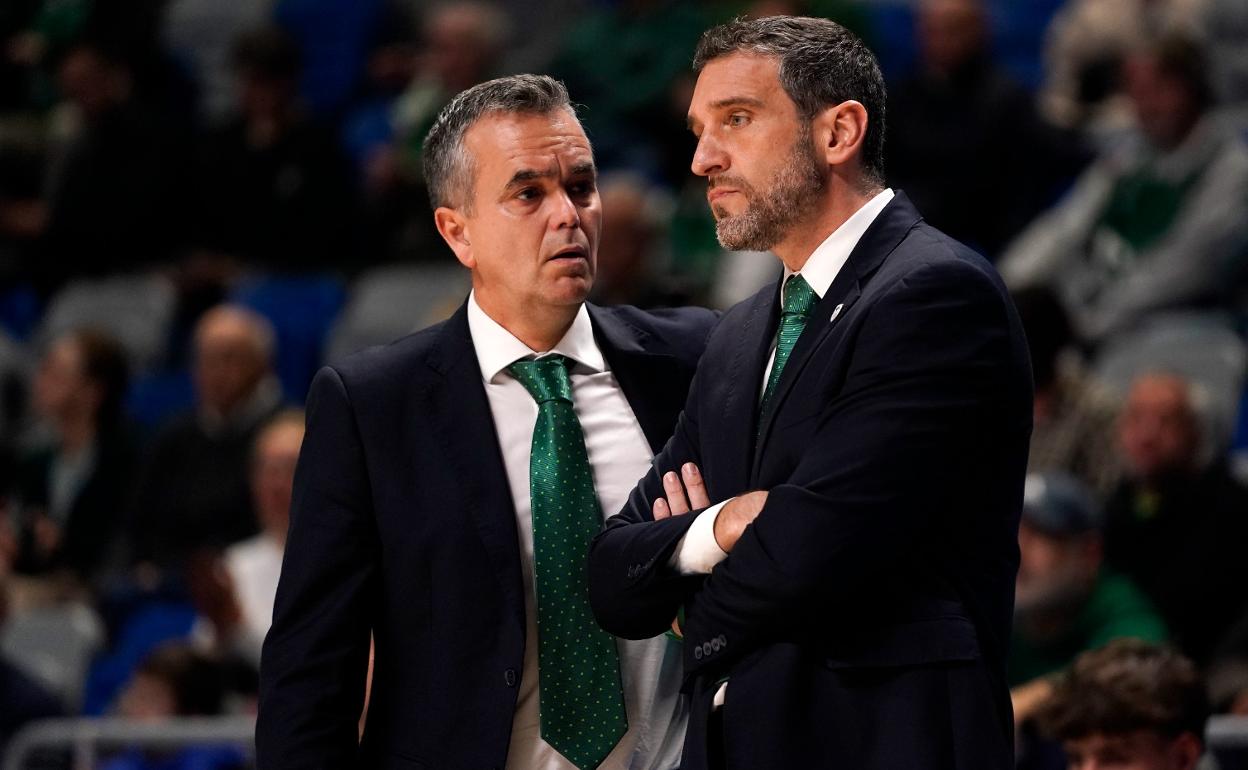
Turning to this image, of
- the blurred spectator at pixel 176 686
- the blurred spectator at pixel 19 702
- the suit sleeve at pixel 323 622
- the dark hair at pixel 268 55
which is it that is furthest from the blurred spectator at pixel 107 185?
the suit sleeve at pixel 323 622

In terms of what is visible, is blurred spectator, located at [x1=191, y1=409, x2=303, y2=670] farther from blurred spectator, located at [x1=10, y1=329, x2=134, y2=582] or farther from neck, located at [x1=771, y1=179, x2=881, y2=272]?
neck, located at [x1=771, y1=179, x2=881, y2=272]

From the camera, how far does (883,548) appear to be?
2.71 metres

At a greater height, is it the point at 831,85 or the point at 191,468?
the point at 831,85

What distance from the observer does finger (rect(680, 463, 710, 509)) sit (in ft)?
10.1

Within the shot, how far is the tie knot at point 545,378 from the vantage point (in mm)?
3369

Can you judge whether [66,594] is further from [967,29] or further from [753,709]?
[753,709]

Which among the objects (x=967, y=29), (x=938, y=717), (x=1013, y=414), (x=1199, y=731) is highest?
(x=967, y=29)

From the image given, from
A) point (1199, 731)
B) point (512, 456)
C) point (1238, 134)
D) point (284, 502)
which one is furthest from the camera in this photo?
point (1238, 134)

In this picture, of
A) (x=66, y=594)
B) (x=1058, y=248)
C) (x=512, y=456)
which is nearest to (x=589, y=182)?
(x=512, y=456)

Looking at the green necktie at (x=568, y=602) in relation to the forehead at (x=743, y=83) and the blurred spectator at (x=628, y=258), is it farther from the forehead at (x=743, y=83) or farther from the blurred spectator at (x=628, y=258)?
the blurred spectator at (x=628, y=258)

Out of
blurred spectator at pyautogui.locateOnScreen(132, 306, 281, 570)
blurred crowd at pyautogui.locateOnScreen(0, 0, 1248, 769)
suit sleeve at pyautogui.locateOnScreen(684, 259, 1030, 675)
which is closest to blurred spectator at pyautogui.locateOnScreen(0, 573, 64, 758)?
blurred crowd at pyautogui.locateOnScreen(0, 0, 1248, 769)

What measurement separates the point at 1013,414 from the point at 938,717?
0.45m

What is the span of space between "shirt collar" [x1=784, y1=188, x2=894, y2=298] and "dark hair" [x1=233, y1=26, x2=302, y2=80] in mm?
6183

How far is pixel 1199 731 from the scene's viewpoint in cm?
369
